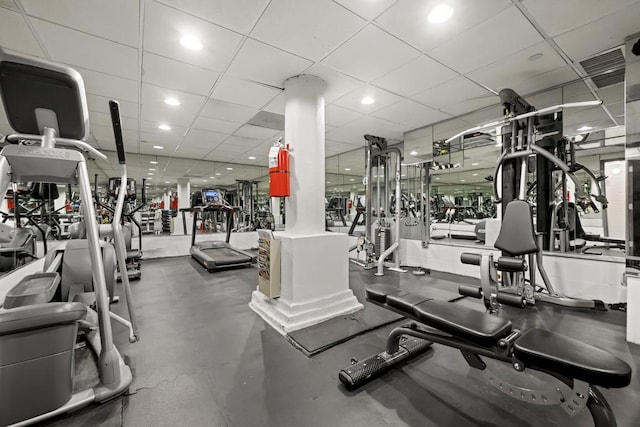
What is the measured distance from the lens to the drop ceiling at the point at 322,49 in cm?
218

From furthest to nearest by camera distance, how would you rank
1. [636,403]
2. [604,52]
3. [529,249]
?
[604,52] → [529,249] → [636,403]

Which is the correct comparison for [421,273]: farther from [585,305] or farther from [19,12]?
[19,12]

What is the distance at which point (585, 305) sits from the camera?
10.1ft

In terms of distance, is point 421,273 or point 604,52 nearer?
point 604,52

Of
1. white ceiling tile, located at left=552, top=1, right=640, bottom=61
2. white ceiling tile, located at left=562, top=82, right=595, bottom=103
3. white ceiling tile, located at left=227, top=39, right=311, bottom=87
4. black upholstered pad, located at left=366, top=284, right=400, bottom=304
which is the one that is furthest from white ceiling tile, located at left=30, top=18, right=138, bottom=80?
white ceiling tile, located at left=562, top=82, right=595, bottom=103

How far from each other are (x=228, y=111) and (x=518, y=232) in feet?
14.2

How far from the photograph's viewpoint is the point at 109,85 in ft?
11.4

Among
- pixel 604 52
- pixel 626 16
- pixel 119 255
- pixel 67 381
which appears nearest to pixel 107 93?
pixel 119 255

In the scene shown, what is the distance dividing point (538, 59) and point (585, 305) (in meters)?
2.88

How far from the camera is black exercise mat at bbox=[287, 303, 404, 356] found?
228 centimetres

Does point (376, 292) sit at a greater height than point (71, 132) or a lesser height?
lesser

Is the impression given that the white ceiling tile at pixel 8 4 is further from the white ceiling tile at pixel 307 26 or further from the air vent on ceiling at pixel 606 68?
the air vent on ceiling at pixel 606 68

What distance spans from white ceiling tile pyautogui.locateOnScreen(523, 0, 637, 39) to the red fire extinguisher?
2.44 metres

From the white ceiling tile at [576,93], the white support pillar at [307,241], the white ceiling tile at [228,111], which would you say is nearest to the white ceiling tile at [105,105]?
the white ceiling tile at [228,111]
